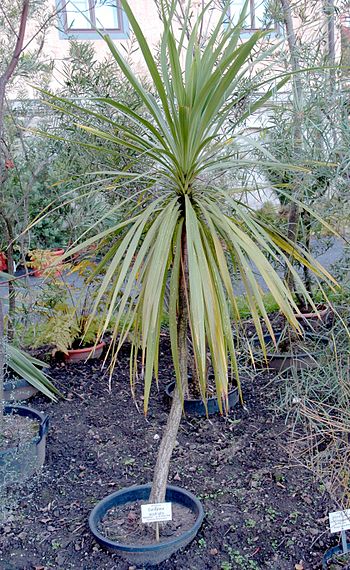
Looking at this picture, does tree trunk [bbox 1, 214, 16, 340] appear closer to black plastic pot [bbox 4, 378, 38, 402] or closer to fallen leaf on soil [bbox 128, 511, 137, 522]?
black plastic pot [bbox 4, 378, 38, 402]

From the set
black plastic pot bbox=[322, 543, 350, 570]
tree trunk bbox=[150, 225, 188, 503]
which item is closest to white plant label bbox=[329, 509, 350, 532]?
black plastic pot bbox=[322, 543, 350, 570]

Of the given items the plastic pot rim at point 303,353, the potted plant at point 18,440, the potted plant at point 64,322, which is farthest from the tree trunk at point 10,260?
the plastic pot rim at point 303,353

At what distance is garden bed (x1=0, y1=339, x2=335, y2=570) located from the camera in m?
2.13

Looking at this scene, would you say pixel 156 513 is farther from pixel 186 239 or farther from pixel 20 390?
pixel 20 390

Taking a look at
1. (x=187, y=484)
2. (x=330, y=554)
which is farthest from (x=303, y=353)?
(x=330, y=554)

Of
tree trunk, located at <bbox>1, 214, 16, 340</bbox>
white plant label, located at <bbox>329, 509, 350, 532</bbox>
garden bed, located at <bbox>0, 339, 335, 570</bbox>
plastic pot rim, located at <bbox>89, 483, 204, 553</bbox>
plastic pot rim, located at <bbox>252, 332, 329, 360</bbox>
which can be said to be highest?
tree trunk, located at <bbox>1, 214, 16, 340</bbox>

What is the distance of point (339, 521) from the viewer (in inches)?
78.1

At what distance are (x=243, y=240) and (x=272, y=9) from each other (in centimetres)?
204

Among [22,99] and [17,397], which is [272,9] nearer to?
[22,99]

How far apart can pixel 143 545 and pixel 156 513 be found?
0.14m

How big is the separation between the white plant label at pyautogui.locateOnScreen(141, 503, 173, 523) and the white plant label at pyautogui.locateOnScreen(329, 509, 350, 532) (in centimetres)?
58

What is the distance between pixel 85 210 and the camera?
367 centimetres

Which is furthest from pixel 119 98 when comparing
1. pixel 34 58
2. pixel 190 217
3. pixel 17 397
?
pixel 17 397

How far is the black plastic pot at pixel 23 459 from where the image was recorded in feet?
8.28
